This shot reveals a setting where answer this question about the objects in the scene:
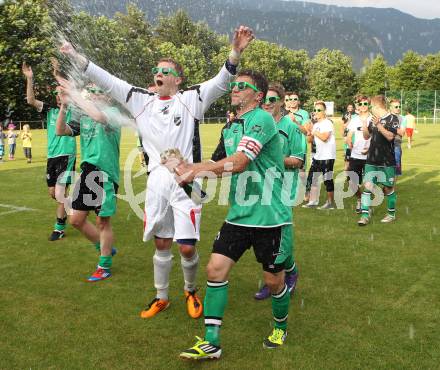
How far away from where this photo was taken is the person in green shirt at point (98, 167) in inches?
238

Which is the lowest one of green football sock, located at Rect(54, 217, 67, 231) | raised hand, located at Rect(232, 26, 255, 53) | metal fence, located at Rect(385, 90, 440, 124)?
green football sock, located at Rect(54, 217, 67, 231)

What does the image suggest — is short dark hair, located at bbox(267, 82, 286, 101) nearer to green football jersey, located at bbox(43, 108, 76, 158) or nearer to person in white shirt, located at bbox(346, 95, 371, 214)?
green football jersey, located at bbox(43, 108, 76, 158)

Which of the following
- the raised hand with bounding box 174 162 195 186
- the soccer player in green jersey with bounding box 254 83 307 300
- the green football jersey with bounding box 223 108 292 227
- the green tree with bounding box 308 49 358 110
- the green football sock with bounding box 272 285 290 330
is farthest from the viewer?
the green tree with bounding box 308 49 358 110

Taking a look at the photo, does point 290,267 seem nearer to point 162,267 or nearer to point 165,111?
point 162,267

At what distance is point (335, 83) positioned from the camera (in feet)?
320

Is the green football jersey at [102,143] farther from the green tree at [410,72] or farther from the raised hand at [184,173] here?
the green tree at [410,72]

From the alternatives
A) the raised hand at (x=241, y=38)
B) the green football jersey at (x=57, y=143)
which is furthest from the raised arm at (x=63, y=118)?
the raised hand at (x=241, y=38)

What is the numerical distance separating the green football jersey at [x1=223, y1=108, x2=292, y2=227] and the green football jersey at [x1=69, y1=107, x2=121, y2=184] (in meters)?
2.43

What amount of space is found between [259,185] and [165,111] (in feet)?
4.41

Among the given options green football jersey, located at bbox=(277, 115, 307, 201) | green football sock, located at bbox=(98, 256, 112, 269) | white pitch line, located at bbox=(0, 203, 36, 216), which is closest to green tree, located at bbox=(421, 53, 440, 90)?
white pitch line, located at bbox=(0, 203, 36, 216)

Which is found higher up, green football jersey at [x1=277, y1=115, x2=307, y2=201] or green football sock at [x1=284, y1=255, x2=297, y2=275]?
green football jersey at [x1=277, y1=115, x2=307, y2=201]

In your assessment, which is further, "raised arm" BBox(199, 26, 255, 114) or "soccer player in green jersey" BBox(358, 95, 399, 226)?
"soccer player in green jersey" BBox(358, 95, 399, 226)

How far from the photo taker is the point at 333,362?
4145 millimetres

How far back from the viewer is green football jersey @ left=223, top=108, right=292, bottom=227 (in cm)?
405
